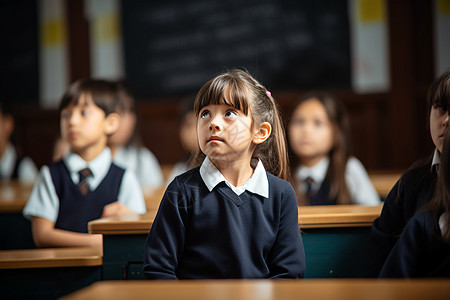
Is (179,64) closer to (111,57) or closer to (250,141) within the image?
(111,57)

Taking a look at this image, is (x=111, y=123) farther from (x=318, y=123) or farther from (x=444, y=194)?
(x=444, y=194)

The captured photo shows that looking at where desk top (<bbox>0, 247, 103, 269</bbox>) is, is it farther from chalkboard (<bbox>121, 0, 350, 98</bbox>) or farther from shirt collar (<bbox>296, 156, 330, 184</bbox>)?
chalkboard (<bbox>121, 0, 350, 98</bbox>)

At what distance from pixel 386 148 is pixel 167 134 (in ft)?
6.35

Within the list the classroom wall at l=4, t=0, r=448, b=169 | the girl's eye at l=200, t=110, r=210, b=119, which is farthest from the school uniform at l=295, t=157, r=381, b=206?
the classroom wall at l=4, t=0, r=448, b=169

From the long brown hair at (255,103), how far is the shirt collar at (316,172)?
1018 millimetres

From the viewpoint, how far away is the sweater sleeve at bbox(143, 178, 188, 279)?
4.19 feet

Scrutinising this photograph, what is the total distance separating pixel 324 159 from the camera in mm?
2580

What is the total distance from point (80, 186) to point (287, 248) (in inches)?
33.5

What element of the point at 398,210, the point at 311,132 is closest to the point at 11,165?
the point at 311,132

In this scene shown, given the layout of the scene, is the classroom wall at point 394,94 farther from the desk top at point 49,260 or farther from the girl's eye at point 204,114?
the desk top at point 49,260

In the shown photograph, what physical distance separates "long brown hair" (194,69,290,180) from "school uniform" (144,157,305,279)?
124 mm

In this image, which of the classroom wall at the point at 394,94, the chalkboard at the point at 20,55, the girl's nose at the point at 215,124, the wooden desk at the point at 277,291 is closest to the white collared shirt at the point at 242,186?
the girl's nose at the point at 215,124

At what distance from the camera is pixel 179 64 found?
479 cm

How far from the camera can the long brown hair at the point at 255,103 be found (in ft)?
4.38
